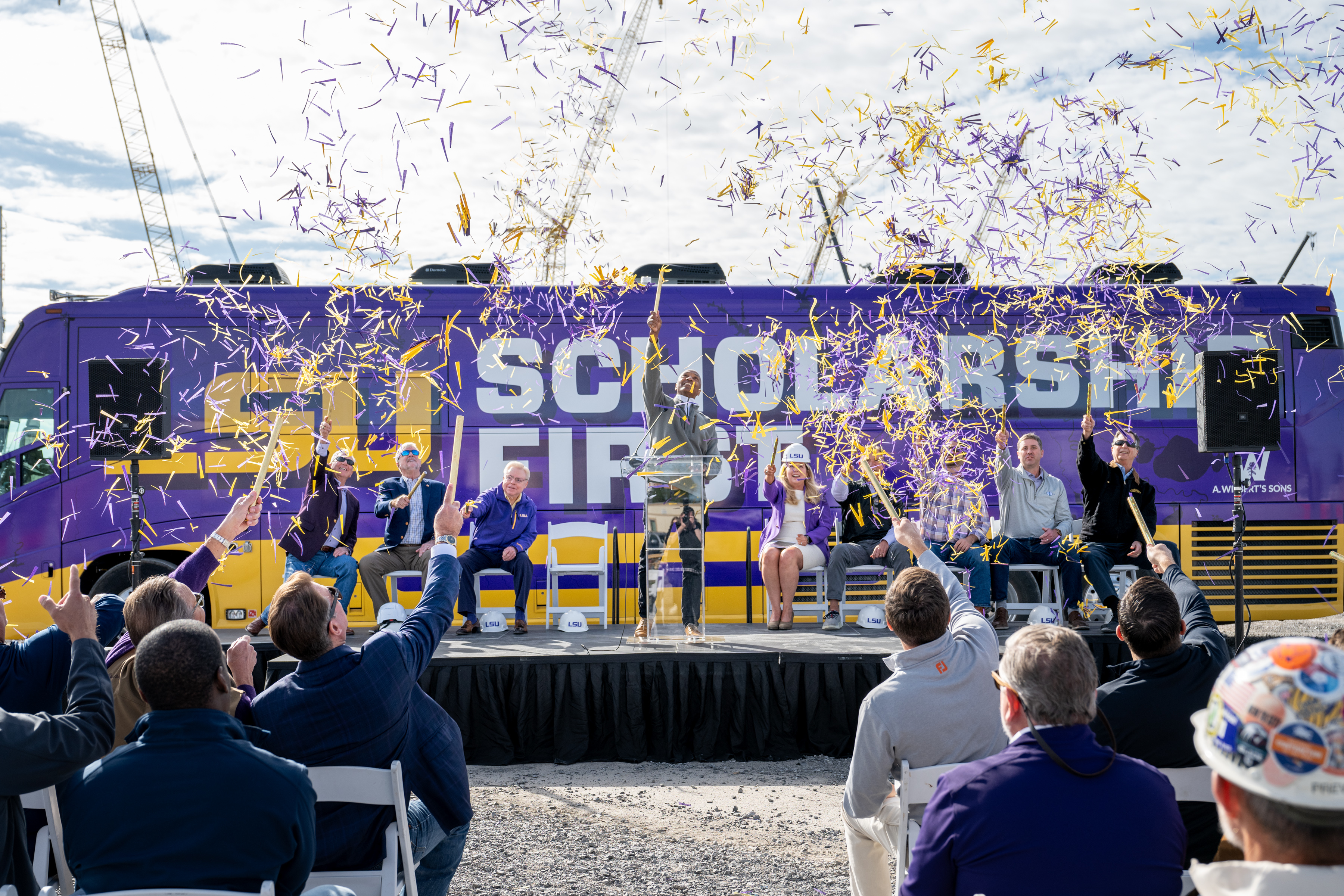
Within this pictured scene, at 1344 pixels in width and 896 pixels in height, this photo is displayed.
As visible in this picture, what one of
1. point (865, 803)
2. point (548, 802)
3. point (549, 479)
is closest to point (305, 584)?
point (865, 803)

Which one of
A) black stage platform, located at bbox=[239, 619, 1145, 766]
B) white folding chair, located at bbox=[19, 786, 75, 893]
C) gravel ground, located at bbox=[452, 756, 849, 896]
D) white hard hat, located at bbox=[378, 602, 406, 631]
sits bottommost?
gravel ground, located at bbox=[452, 756, 849, 896]

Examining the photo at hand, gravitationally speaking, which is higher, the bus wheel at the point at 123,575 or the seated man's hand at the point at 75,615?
the seated man's hand at the point at 75,615

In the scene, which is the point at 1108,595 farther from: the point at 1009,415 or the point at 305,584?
the point at 305,584

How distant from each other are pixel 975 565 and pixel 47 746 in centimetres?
706

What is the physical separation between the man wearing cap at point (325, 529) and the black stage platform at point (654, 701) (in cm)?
132

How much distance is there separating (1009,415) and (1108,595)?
187 centimetres

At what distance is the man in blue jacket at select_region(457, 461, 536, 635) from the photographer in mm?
7781

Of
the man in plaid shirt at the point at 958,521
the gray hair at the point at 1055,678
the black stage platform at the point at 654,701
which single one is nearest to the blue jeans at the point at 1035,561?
the man in plaid shirt at the point at 958,521

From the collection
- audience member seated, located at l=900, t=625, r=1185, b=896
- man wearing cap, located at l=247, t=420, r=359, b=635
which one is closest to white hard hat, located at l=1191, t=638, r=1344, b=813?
audience member seated, located at l=900, t=625, r=1185, b=896

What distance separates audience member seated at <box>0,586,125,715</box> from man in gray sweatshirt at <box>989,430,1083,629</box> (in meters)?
7.08

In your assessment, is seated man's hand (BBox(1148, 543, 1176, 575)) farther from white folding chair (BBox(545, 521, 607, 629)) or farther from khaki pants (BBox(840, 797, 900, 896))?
white folding chair (BBox(545, 521, 607, 629))

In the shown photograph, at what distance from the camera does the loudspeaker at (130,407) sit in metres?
6.64

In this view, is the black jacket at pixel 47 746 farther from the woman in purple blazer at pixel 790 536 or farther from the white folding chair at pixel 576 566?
the woman in purple blazer at pixel 790 536

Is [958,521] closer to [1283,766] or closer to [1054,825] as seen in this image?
[1054,825]
